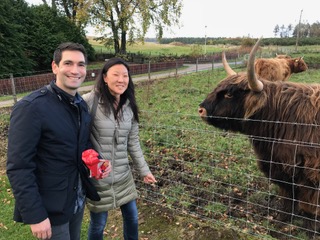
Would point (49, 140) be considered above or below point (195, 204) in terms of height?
above

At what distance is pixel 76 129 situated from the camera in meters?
2.32

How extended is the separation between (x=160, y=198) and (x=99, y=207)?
174 centimetres

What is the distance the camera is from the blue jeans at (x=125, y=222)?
2973 millimetres

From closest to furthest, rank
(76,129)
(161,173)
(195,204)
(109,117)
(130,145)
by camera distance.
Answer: (76,129)
(109,117)
(130,145)
(195,204)
(161,173)

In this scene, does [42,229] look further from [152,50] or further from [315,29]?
[315,29]

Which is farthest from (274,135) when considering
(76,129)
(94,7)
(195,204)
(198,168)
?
(94,7)

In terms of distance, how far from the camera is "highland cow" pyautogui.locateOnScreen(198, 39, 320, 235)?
133 inches

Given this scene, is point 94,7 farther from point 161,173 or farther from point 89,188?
point 89,188

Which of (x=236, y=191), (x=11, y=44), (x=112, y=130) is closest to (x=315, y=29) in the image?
(x=11, y=44)

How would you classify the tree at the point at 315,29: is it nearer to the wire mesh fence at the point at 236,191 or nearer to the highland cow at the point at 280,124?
the wire mesh fence at the point at 236,191

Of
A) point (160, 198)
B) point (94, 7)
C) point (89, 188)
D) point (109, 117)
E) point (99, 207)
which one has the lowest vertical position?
point (160, 198)

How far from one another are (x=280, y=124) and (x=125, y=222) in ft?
6.68

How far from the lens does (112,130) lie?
2.84 m

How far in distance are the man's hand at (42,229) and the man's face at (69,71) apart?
3.07ft
